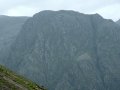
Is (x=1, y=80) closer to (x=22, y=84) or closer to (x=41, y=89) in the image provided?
(x=22, y=84)

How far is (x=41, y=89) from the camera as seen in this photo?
35.1m

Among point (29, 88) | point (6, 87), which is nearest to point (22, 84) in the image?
point (29, 88)

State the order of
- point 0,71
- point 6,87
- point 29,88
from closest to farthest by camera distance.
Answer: point 6,87
point 29,88
point 0,71

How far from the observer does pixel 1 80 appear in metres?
30.7

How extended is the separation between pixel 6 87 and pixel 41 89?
6468mm

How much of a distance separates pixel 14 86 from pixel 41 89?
539cm

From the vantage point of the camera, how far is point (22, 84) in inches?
1288

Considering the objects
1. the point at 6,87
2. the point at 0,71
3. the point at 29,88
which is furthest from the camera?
the point at 0,71

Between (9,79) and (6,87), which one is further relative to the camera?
(9,79)

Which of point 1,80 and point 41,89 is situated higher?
point 1,80

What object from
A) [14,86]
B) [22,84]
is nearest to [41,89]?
[22,84]

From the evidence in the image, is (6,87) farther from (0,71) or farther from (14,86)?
(0,71)

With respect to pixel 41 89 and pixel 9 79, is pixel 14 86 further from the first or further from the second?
pixel 41 89

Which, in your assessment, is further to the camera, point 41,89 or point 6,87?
point 41,89
